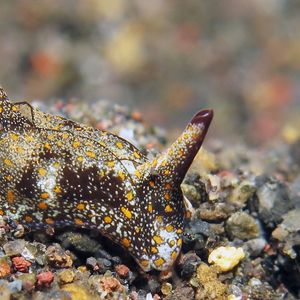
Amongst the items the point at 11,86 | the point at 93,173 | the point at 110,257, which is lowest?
the point at 110,257

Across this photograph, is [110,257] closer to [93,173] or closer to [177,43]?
[93,173]

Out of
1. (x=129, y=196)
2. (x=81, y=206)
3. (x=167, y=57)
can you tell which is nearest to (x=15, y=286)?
(x=81, y=206)

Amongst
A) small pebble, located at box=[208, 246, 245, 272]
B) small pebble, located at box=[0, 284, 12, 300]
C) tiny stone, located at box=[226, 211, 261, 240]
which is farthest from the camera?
tiny stone, located at box=[226, 211, 261, 240]

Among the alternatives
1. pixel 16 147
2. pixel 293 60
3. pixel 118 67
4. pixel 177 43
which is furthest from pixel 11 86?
pixel 16 147

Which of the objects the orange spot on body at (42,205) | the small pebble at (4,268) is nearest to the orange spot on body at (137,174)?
the orange spot on body at (42,205)

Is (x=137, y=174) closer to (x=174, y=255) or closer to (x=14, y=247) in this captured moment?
(x=174, y=255)

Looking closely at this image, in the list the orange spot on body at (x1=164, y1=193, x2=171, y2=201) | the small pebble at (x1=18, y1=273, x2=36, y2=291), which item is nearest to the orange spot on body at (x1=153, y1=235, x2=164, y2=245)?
the orange spot on body at (x1=164, y1=193, x2=171, y2=201)

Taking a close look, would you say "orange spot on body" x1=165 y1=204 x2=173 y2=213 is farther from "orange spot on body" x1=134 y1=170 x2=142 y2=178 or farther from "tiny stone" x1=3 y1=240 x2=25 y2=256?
"tiny stone" x1=3 y1=240 x2=25 y2=256

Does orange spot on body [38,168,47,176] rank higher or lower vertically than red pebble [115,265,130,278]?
higher
